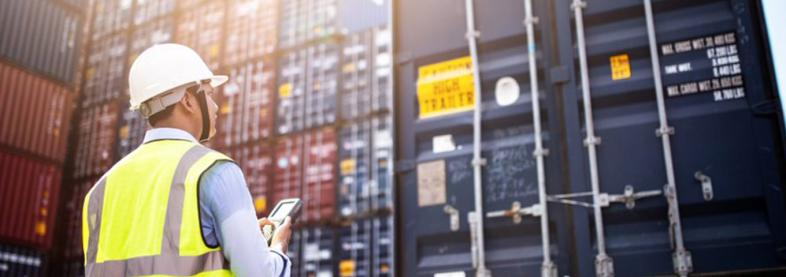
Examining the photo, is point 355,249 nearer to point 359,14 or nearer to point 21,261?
point 359,14

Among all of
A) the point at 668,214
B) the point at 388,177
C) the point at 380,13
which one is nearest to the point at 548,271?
the point at 668,214

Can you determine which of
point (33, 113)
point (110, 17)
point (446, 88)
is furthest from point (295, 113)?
point (446, 88)

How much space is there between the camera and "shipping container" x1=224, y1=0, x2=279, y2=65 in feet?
76.0

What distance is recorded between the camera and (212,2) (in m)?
25.0

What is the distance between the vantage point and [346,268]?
20109mm

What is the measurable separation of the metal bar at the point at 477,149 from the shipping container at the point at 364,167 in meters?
14.8

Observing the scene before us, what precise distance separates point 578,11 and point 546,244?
1486mm

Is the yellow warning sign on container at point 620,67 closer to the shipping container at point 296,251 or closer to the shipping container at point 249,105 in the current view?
the shipping container at point 296,251

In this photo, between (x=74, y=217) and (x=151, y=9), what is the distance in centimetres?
740

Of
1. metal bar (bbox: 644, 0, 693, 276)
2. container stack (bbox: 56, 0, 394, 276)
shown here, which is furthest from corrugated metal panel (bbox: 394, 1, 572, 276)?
container stack (bbox: 56, 0, 394, 276)

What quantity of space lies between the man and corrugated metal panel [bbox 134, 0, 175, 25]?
24.3 m

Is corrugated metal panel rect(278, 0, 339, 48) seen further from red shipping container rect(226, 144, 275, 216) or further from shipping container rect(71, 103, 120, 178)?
shipping container rect(71, 103, 120, 178)

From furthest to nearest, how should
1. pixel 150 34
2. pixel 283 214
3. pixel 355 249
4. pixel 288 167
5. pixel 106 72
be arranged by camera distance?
pixel 106 72, pixel 150 34, pixel 288 167, pixel 355 249, pixel 283 214

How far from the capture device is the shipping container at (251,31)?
23.2 m
